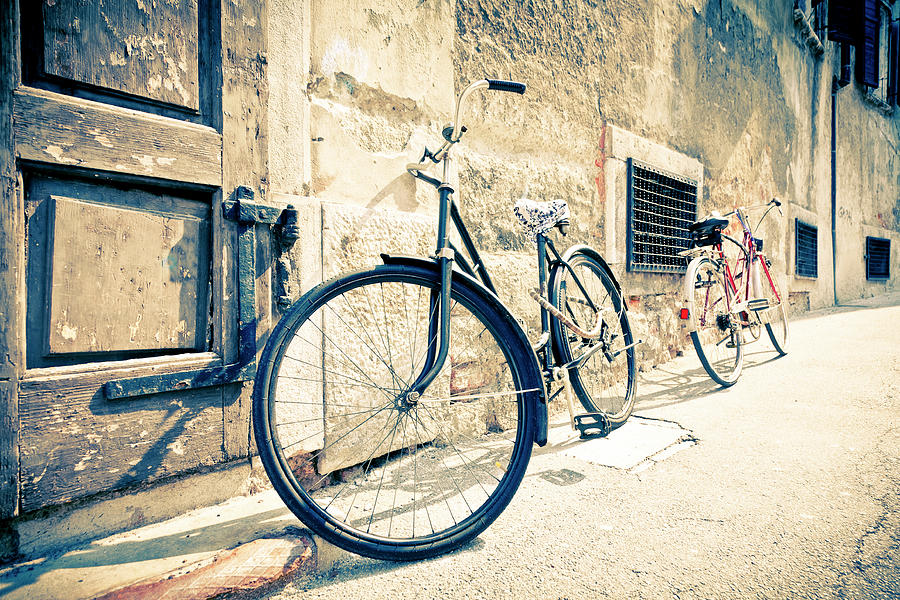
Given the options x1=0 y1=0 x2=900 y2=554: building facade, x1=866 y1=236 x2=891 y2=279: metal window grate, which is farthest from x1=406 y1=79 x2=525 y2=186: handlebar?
x1=866 y1=236 x2=891 y2=279: metal window grate

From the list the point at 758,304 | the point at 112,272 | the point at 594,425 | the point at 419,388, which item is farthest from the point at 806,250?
the point at 112,272

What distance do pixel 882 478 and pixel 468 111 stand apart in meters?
2.62

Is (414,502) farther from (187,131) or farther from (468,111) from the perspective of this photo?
(468,111)

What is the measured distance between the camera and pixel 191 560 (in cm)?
141

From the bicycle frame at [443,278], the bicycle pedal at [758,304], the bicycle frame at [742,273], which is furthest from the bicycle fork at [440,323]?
the bicycle pedal at [758,304]

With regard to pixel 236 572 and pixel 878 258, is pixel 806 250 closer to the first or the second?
pixel 878 258

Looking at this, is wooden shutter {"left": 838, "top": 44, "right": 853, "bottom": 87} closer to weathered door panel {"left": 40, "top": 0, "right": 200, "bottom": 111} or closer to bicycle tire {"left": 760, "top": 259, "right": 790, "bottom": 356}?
bicycle tire {"left": 760, "top": 259, "right": 790, "bottom": 356}

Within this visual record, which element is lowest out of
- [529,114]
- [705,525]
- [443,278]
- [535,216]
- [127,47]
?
[705,525]

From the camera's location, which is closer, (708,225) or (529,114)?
(529,114)

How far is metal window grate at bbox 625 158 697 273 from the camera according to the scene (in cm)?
393

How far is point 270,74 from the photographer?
1905 millimetres

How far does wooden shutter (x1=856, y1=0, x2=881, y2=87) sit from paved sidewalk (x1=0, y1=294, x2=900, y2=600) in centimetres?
1308

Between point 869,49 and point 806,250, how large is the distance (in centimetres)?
544

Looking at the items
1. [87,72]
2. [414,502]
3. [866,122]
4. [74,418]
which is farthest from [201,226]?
[866,122]
